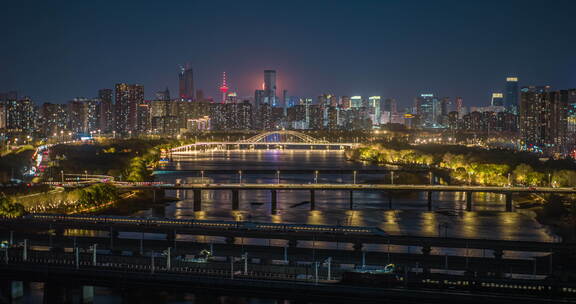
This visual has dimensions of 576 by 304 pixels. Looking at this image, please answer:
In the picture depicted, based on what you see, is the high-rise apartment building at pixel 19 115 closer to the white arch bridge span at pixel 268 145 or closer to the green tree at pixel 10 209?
the white arch bridge span at pixel 268 145

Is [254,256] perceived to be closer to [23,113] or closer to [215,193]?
[215,193]

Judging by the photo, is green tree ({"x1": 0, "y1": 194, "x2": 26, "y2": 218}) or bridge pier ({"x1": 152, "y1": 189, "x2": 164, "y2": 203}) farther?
bridge pier ({"x1": 152, "y1": 189, "x2": 164, "y2": 203})

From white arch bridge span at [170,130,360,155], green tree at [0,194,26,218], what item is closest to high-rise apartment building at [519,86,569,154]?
white arch bridge span at [170,130,360,155]

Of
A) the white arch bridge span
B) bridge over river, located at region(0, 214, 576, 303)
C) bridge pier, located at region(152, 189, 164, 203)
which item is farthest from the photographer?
the white arch bridge span

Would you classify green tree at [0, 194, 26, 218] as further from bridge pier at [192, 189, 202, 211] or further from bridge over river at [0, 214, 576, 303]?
bridge pier at [192, 189, 202, 211]

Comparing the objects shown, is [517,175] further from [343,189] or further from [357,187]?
[343,189]

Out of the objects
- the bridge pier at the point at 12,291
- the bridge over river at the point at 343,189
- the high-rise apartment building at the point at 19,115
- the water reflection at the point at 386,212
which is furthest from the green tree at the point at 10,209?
the high-rise apartment building at the point at 19,115

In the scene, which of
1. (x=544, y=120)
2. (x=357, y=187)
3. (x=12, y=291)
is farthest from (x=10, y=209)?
(x=544, y=120)

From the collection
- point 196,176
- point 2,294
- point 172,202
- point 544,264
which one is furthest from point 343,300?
point 196,176

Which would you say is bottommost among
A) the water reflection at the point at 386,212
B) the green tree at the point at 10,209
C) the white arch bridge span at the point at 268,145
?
the water reflection at the point at 386,212

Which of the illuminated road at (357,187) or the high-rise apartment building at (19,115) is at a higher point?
the high-rise apartment building at (19,115)

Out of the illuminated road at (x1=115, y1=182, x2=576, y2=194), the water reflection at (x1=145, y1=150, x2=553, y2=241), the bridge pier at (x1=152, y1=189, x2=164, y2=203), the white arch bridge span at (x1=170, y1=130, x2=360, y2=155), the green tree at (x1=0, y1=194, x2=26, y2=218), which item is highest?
the white arch bridge span at (x1=170, y1=130, x2=360, y2=155)

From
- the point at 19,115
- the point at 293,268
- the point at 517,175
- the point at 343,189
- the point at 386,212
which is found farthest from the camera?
the point at 19,115
